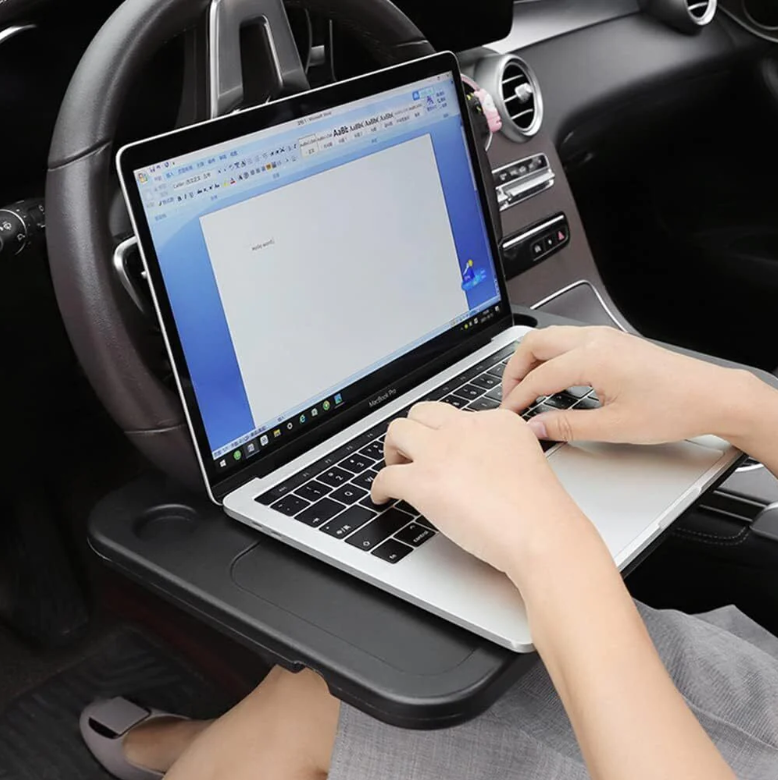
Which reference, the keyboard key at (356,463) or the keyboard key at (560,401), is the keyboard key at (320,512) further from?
the keyboard key at (560,401)

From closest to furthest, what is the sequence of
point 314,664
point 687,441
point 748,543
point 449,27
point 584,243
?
point 314,664 < point 687,441 < point 748,543 < point 449,27 < point 584,243

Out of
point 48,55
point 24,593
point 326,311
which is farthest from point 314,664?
point 24,593

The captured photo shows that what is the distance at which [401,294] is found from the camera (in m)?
0.75

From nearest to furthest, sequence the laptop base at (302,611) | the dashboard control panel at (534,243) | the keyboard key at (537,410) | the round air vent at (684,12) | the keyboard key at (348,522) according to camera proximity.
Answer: the laptop base at (302,611) → the keyboard key at (348,522) → the keyboard key at (537,410) → the dashboard control panel at (534,243) → the round air vent at (684,12)

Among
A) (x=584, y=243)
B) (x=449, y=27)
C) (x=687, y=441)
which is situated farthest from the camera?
(x=584, y=243)

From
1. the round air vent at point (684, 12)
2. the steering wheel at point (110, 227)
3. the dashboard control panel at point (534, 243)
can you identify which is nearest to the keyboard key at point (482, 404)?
the steering wheel at point (110, 227)

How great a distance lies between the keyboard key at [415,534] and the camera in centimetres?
58

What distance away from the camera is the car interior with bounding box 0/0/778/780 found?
582 millimetres

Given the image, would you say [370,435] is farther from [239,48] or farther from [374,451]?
[239,48]

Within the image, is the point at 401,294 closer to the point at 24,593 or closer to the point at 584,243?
the point at 584,243

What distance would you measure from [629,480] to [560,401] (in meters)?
0.12

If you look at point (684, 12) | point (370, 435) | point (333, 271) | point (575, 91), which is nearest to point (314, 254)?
point (333, 271)

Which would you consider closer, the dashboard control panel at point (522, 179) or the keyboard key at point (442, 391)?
the keyboard key at point (442, 391)

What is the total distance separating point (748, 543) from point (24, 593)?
0.79 meters
